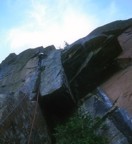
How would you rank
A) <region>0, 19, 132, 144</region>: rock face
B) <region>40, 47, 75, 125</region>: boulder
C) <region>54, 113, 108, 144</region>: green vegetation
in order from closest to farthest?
<region>54, 113, 108, 144</region>: green vegetation < <region>0, 19, 132, 144</region>: rock face < <region>40, 47, 75, 125</region>: boulder

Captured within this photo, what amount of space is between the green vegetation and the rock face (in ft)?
1.26

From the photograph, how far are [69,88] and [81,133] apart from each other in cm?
303

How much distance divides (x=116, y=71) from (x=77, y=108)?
101 inches

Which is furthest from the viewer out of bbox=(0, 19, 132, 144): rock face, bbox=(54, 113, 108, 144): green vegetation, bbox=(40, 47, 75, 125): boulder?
bbox=(40, 47, 75, 125): boulder

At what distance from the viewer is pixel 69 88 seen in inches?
419

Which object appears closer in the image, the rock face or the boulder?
the rock face

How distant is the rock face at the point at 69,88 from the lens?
801 cm

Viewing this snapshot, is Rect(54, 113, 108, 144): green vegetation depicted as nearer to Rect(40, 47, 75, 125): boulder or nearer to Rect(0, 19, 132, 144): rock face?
Rect(0, 19, 132, 144): rock face

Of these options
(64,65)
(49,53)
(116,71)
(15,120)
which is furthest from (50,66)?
(15,120)

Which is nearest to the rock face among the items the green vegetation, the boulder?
the boulder

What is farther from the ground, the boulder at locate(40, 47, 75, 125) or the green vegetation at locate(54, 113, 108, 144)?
the boulder at locate(40, 47, 75, 125)

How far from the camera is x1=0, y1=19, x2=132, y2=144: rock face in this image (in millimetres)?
8008

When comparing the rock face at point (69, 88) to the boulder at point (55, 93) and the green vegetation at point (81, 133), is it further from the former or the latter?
the green vegetation at point (81, 133)

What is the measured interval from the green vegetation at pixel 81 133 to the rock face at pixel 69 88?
0.38 m
